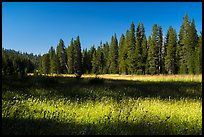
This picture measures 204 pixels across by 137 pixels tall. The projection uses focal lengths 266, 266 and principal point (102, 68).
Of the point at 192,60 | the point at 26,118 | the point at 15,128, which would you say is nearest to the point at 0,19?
the point at 15,128

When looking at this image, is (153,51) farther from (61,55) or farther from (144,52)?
(61,55)

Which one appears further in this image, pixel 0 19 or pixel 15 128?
pixel 15 128

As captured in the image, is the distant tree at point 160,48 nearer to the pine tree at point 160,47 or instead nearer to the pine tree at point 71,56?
the pine tree at point 160,47

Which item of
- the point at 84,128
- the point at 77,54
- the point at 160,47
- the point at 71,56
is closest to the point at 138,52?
the point at 160,47

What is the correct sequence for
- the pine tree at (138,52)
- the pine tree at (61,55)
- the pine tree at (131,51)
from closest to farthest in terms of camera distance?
the pine tree at (138,52), the pine tree at (131,51), the pine tree at (61,55)

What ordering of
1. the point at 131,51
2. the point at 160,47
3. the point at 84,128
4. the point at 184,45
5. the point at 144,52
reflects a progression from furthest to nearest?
the point at 160,47, the point at 131,51, the point at 144,52, the point at 184,45, the point at 84,128

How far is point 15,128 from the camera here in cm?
526

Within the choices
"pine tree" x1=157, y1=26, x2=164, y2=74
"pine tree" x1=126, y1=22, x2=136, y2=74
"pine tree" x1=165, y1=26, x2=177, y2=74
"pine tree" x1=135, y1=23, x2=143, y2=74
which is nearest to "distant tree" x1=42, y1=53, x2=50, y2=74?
"pine tree" x1=126, y1=22, x2=136, y2=74

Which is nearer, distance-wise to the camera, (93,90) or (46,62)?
(93,90)

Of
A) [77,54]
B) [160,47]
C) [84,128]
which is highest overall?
[77,54]

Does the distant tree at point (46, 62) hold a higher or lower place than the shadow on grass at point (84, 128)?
higher

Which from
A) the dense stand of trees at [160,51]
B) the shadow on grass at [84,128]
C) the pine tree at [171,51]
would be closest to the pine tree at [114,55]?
the dense stand of trees at [160,51]

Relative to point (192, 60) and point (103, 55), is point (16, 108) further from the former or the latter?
point (103, 55)

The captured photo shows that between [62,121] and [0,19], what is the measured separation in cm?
264
